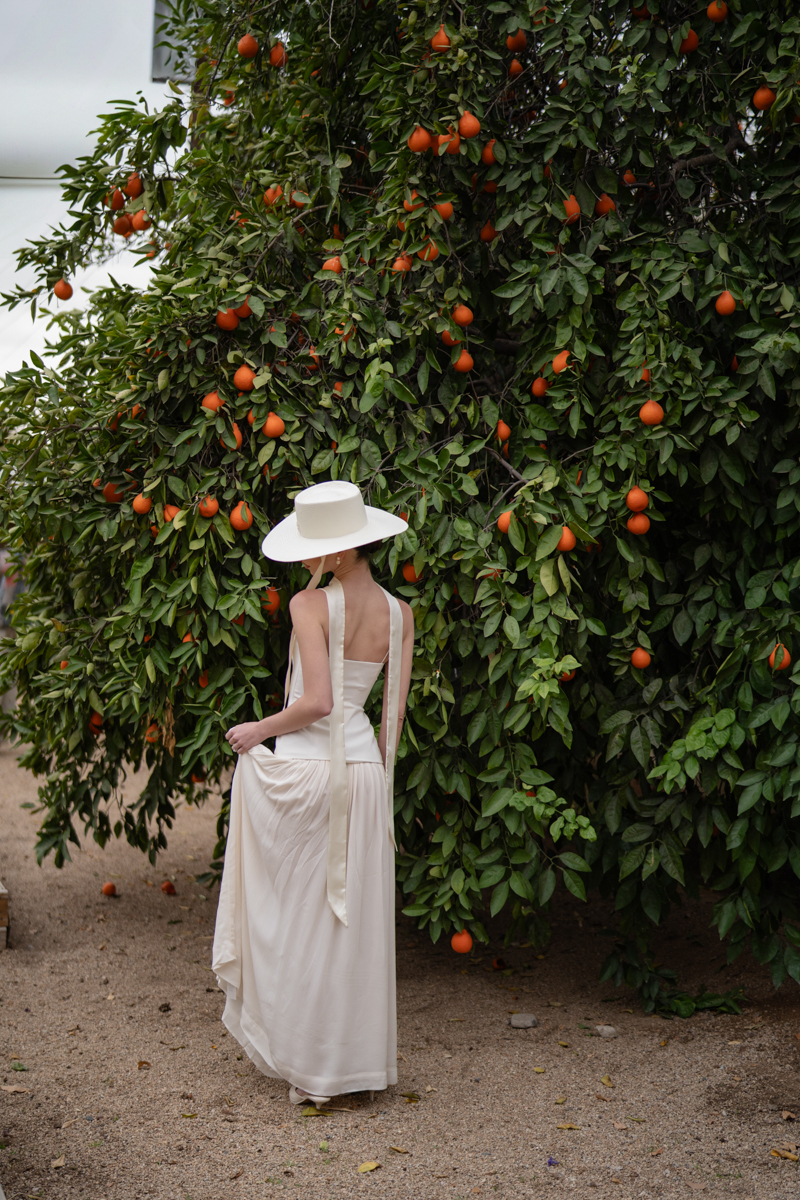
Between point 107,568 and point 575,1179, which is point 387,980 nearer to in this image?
point 575,1179

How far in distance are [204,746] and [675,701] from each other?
148 cm

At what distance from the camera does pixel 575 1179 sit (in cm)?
238

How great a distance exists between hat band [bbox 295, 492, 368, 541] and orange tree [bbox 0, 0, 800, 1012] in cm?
31

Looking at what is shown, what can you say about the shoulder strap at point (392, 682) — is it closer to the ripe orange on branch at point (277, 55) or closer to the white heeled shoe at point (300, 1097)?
the white heeled shoe at point (300, 1097)

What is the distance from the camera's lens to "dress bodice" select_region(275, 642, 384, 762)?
2.65 meters

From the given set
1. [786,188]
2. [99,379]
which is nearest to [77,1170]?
[99,379]

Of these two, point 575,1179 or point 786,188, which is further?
point 786,188

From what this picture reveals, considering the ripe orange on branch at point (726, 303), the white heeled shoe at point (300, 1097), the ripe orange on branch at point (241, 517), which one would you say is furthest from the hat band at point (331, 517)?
the white heeled shoe at point (300, 1097)

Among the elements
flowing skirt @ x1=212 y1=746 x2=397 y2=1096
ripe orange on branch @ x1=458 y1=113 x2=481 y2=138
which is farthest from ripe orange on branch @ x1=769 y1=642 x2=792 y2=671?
ripe orange on branch @ x1=458 y1=113 x2=481 y2=138

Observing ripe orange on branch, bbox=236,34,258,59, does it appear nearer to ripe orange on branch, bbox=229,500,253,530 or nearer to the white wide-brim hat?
ripe orange on branch, bbox=229,500,253,530

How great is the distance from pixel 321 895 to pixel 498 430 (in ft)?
4.73

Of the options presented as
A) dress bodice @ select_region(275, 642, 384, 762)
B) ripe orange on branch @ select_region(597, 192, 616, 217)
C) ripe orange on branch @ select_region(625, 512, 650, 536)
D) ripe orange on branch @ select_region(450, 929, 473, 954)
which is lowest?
ripe orange on branch @ select_region(450, 929, 473, 954)

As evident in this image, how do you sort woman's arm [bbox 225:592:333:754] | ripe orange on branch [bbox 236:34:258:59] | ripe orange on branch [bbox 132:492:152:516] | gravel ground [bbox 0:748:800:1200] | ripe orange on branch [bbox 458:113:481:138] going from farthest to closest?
1. ripe orange on branch [bbox 236:34:258:59]
2. ripe orange on branch [bbox 132:492:152:516]
3. ripe orange on branch [bbox 458:113:481:138]
4. woman's arm [bbox 225:592:333:754]
5. gravel ground [bbox 0:748:800:1200]

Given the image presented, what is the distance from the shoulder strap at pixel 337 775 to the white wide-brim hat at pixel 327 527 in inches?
4.8
